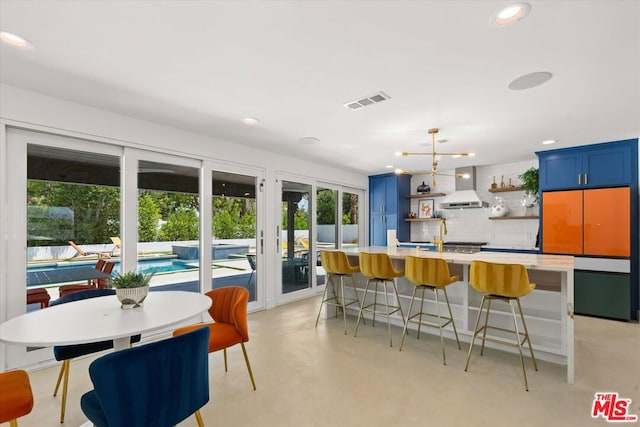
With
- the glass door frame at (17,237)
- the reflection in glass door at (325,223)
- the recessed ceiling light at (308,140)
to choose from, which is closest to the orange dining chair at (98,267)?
the glass door frame at (17,237)

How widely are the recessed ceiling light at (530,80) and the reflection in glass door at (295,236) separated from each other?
12.0 feet

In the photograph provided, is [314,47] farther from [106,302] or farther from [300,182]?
[300,182]

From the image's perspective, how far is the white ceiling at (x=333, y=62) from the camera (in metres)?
1.83

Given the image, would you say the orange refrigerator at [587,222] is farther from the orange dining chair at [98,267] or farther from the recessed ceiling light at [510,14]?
→ the orange dining chair at [98,267]

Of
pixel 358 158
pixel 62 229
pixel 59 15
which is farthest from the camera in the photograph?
pixel 358 158

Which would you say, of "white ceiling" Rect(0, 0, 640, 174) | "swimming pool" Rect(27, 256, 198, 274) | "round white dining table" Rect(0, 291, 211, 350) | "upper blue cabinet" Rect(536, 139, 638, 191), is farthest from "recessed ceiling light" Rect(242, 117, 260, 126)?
"upper blue cabinet" Rect(536, 139, 638, 191)

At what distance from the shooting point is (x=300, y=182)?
5.72 m

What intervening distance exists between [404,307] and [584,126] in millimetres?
3097

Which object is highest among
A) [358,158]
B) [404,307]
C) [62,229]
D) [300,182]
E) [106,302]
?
[358,158]

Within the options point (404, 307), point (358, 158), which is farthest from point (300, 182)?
point (404, 307)

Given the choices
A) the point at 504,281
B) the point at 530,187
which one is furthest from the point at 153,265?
the point at 530,187

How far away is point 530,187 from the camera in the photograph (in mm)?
5398

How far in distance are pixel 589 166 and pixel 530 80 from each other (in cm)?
303

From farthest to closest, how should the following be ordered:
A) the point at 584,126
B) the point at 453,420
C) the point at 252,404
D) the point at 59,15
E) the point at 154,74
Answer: the point at 584,126
the point at 154,74
the point at 252,404
the point at 453,420
the point at 59,15
